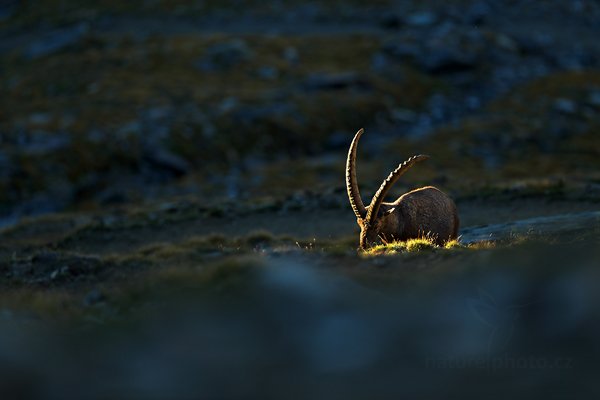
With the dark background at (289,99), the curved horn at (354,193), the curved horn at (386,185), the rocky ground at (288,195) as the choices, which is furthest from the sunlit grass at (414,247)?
the dark background at (289,99)

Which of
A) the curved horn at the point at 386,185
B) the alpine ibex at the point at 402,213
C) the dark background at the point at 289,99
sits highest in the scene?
the curved horn at the point at 386,185

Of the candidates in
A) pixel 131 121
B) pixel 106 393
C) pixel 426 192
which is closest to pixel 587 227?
pixel 426 192

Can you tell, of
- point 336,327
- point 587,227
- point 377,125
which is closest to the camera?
point 336,327

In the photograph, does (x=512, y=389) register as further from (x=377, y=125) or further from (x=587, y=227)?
(x=377, y=125)

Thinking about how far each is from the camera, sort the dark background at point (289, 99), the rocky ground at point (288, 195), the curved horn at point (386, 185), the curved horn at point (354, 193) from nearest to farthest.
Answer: the rocky ground at point (288, 195) → the curved horn at point (386, 185) → the curved horn at point (354, 193) → the dark background at point (289, 99)

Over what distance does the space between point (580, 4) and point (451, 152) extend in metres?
44.4

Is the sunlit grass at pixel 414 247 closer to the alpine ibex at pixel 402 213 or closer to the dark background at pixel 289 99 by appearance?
the alpine ibex at pixel 402 213

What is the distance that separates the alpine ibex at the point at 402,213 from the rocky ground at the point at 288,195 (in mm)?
1474

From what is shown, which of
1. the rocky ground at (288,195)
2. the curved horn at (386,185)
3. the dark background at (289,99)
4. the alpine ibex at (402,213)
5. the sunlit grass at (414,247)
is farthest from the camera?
the dark background at (289,99)

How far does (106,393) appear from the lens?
841 centimetres

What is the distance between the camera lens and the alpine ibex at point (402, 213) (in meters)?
15.1

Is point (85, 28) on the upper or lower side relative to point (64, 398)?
lower

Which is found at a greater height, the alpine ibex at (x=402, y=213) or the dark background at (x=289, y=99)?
the alpine ibex at (x=402, y=213)

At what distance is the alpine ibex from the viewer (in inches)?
595
